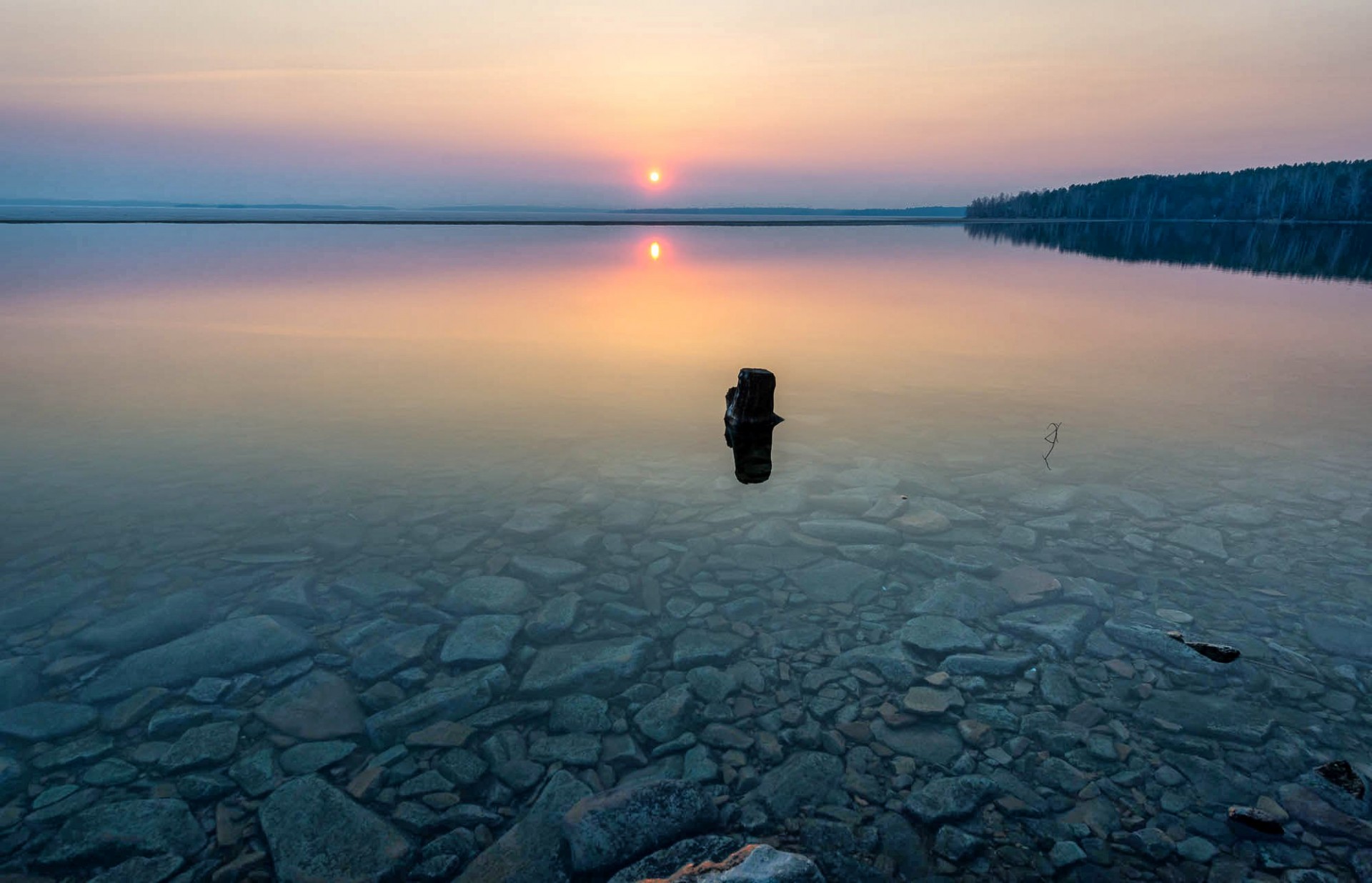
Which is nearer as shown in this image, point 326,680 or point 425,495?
point 326,680

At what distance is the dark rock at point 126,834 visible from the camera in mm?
3805

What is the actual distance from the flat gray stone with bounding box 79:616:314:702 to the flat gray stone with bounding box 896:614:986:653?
4.61 m

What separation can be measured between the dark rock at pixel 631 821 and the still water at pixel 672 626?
0.07 ft

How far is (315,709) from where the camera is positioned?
4941mm

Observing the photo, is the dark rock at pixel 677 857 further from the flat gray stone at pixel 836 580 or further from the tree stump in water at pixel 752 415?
the tree stump in water at pixel 752 415

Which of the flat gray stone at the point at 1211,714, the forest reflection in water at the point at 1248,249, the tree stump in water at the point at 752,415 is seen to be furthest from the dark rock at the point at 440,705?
the forest reflection in water at the point at 1248,249

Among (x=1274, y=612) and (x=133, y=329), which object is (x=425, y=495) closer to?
(x=1274, y=612)

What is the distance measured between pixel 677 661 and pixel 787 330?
1764cm

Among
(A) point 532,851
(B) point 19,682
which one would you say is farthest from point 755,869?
(B) point 19,682

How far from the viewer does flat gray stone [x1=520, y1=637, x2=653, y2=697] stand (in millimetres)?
5238

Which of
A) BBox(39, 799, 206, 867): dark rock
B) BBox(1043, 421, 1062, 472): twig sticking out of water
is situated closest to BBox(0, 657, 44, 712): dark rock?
BBox(39, 799, 206, 867): dark rock

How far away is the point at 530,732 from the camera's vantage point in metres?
4.80

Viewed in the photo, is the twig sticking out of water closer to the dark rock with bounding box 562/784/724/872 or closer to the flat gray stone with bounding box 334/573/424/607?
the dark rock with bounding box 562/784/724/872

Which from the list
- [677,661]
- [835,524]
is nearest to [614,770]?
[677,661]
